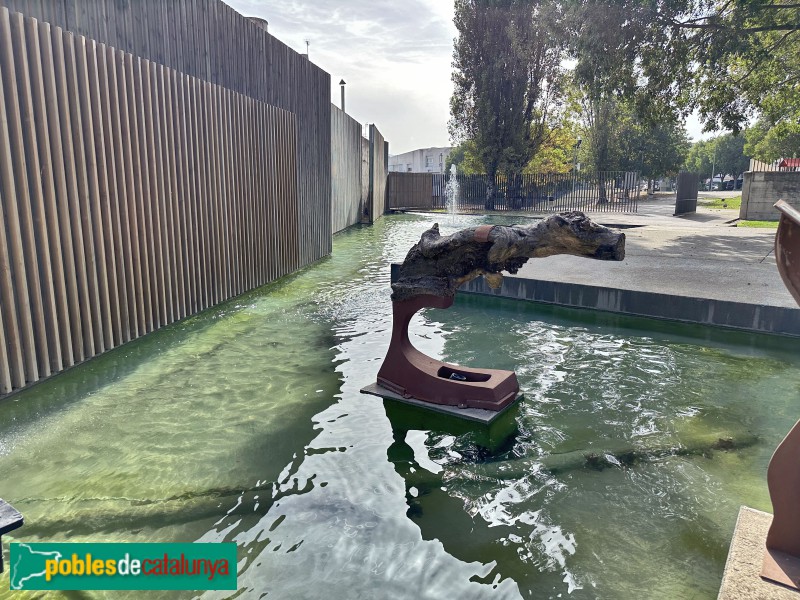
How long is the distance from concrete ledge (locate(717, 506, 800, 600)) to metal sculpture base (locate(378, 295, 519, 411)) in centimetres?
172

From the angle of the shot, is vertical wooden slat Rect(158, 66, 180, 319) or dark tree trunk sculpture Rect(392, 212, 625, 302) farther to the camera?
vertical wooden slat Rect(158, 66, 180, 319)

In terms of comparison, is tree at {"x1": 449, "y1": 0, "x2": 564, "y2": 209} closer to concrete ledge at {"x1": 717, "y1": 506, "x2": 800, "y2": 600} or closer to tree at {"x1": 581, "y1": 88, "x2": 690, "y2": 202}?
tree at {"x1": 581, "y1": 88, "x2": 690, "y2": 202}

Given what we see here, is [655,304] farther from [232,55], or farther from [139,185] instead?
[232,55]

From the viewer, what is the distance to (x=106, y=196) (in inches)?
213

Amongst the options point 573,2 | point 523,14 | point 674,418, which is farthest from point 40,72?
point 523,14

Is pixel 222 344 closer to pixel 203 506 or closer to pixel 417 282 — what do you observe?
pixel 417 282

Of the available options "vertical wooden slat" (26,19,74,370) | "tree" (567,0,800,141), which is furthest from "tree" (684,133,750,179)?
"vertical wooden slat" (26,19,74,370)

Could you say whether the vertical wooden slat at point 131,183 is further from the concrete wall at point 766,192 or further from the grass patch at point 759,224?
the concrete wall at point 766,192

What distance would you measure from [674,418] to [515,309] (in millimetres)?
3748

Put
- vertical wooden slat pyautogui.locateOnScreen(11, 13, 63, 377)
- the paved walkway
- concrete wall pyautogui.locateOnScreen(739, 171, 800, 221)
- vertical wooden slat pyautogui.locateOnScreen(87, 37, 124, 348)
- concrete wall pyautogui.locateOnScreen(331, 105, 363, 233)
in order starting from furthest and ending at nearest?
concrete wall pyautogui.locateOnScreen(739, 171, 800, 221), concrete wall pyautogui.locateOnScreen(331, 105, 363, 233), the paved walkway, vertical wooden slat pyautogui.locateOnScreen(87, 37, 124, 348), vertical wooden slat pyautogui.locateOnScreen(11, 13, 63, 377)

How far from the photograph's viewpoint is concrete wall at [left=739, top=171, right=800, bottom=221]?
18.9m

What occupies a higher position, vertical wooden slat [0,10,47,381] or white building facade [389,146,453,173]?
white building facade [389,146,453,173]

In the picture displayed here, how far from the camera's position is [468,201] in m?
31.4

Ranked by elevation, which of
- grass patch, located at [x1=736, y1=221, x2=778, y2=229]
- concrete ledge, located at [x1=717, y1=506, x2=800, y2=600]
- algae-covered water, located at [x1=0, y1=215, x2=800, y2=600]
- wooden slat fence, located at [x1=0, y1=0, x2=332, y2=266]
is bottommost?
algae-covered water, located at [x1=0, y1=215, x2=800, y2=600]
